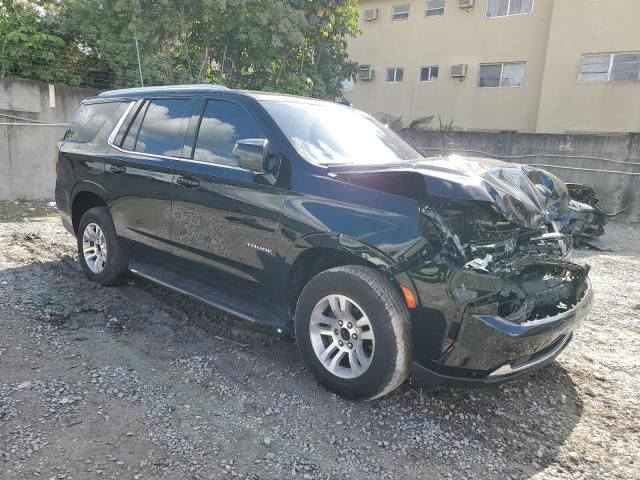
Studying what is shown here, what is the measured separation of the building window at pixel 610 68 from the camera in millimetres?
15336

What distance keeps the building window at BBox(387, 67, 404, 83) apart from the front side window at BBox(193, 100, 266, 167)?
18.0m

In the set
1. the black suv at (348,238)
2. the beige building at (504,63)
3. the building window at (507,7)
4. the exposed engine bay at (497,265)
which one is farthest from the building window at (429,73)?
the exposed engine bay at (497,265)

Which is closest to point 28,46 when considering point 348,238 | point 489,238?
point 348,238

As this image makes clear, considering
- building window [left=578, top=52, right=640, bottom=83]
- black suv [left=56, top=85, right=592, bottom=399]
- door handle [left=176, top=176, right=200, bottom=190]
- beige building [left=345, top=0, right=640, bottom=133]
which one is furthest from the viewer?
beige building [left=345, top=0, right=640, bottom=133]

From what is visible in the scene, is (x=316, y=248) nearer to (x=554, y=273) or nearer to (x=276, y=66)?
(x=554, y=273)

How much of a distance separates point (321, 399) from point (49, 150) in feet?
27.9

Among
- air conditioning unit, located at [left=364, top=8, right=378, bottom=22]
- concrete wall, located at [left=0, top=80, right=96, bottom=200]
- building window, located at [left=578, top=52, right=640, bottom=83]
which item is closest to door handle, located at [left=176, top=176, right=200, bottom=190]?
concrete wall, located at [left=0, top=80, right=96, bottom=200]

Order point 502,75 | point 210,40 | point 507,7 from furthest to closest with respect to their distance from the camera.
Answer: point 502,75, point 507,7, point 210,40

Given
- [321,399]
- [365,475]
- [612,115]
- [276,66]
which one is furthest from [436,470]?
[612,115]

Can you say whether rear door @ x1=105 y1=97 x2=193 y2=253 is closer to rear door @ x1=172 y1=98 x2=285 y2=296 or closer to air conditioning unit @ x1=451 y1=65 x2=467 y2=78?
rear door @ x1=172 y1=98 x2=285 y2=296

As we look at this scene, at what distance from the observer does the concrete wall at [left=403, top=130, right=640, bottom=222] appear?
35.9 feet

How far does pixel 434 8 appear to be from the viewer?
19.0 m

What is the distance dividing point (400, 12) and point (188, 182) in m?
19.0

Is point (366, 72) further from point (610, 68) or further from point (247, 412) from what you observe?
point (247, 412)
